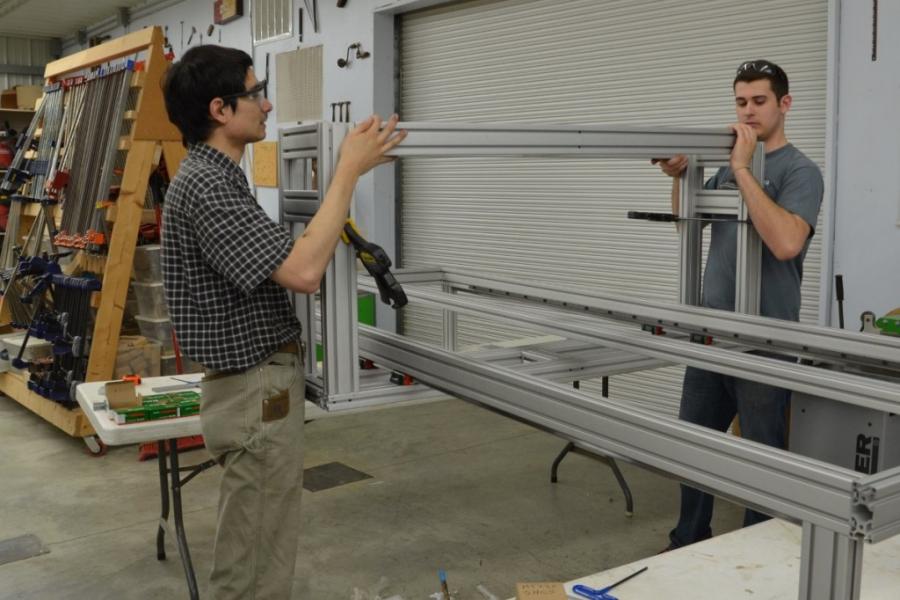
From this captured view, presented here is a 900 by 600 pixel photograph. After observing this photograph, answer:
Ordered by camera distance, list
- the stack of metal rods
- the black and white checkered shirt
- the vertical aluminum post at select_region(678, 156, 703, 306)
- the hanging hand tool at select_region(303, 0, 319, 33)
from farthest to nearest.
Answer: the hanging hand tool at select_region(303, 0, 319, 33) → the stack of metal rods → the vertical aluminum post at select_region(678, 156, 703, 306) → the black and white checkered shirt

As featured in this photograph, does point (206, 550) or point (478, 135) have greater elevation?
point (478, 135)

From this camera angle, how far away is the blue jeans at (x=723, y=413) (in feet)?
8.17

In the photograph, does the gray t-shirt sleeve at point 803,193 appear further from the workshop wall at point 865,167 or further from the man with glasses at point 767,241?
the workshop wall at point 865,167

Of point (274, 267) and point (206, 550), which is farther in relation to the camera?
point (206, 550)

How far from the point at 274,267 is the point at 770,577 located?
1085 mm

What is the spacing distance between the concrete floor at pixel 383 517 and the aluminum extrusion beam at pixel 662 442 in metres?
1.52

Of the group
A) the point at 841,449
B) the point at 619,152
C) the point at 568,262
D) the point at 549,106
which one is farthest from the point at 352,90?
the point at 841,449

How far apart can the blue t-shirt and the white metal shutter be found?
151 centimetres

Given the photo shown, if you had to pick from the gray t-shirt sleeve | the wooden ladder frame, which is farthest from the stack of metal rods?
the gray t-shirt sleeve

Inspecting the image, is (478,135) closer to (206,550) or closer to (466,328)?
(206,550)

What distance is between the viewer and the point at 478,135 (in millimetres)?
1817

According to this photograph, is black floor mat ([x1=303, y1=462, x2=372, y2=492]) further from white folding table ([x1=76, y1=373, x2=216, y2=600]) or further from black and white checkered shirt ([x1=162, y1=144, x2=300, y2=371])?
black and white checkered shirt ([x1=162, y1=144, x2=300, y2=371])

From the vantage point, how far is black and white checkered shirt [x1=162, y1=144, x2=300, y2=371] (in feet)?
5.64

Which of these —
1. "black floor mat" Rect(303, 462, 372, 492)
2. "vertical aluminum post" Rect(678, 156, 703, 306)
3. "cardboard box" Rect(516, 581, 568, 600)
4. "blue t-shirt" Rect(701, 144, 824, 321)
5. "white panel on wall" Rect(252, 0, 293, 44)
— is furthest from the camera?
"white panel on wall" Rect(252, 0, 293, 44)
